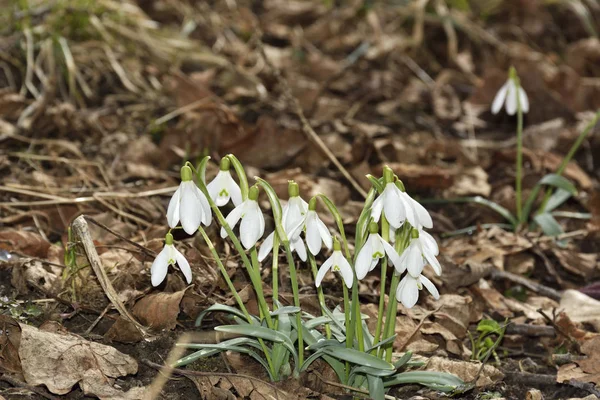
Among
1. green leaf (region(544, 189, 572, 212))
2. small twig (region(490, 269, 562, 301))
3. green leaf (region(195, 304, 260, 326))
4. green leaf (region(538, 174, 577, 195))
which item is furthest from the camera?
green leaf (region(544, 189, 572, 212))

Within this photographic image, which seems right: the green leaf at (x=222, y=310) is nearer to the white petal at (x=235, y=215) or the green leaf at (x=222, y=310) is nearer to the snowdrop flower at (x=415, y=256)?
the white petal at (x=235, y=215)

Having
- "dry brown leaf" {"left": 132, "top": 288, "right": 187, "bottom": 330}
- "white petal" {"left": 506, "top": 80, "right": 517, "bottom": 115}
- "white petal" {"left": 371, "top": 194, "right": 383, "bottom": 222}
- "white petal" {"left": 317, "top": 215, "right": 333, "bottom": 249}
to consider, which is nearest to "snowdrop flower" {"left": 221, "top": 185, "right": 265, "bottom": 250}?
"white petal" {"left": 317, "top": 215, "right": 333, "bottom": 249}

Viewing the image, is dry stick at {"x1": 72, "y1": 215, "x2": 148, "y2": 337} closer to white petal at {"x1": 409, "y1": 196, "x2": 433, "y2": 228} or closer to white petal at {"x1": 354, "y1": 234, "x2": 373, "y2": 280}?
white petal at {"x1": 354, "y1": 234, "x2": 373, "y2": 280}

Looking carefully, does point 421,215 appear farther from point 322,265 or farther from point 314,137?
point 314,137

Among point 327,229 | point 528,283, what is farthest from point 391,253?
point 528,283

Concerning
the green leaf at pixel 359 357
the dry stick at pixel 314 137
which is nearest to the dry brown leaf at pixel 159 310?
the green leaf at pixel 359 357
